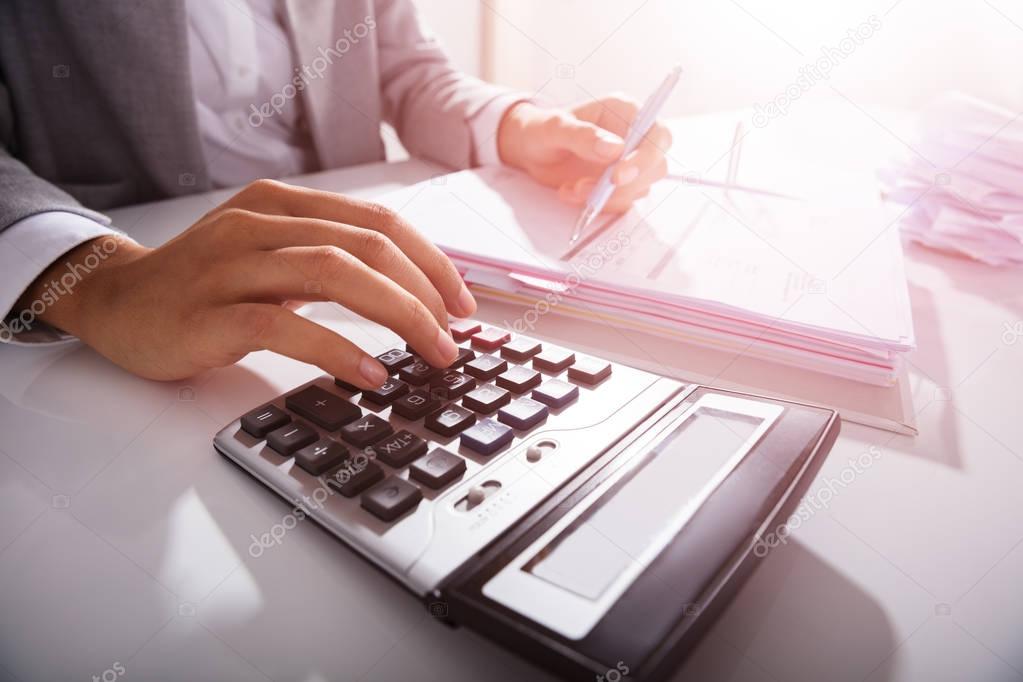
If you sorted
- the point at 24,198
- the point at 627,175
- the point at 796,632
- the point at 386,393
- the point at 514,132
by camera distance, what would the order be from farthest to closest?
the point at 514,132 < the point at 627,175 < the point at 24,198 < the point at 386,393 < the point at 796,632

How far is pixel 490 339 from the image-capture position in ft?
1.40

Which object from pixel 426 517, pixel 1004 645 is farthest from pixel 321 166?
pixel 1004 645

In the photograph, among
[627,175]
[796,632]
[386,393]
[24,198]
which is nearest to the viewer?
[796,632]

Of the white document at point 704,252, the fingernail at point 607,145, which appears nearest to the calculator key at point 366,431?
the white document at point 704,252

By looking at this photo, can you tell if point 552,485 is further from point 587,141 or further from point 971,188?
point 971,188

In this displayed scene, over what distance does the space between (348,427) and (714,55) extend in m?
1.50

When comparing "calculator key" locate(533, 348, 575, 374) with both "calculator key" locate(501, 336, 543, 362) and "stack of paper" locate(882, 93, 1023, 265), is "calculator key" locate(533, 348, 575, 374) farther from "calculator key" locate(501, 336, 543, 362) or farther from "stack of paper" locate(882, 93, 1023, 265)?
"stack of paper" locate(882, 93, 1023, 265)

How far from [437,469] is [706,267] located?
1.02ft

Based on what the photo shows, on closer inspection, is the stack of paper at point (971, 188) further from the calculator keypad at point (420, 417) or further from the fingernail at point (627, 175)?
the calculator keypad at point (420, 417)

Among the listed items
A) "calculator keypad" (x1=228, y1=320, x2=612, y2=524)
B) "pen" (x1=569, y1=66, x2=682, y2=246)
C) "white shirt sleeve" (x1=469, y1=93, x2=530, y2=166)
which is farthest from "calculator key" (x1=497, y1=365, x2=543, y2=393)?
"white shirt sleeve" (x1=469, y1=93, x2=530, y2=166)

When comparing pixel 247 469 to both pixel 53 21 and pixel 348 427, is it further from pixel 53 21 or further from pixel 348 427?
pixel 53 21

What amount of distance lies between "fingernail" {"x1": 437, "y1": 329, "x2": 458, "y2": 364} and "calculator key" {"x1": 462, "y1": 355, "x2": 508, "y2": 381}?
0.01 m

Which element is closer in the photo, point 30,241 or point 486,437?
point 486,437

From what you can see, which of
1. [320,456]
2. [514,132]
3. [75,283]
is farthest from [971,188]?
[75,283]
